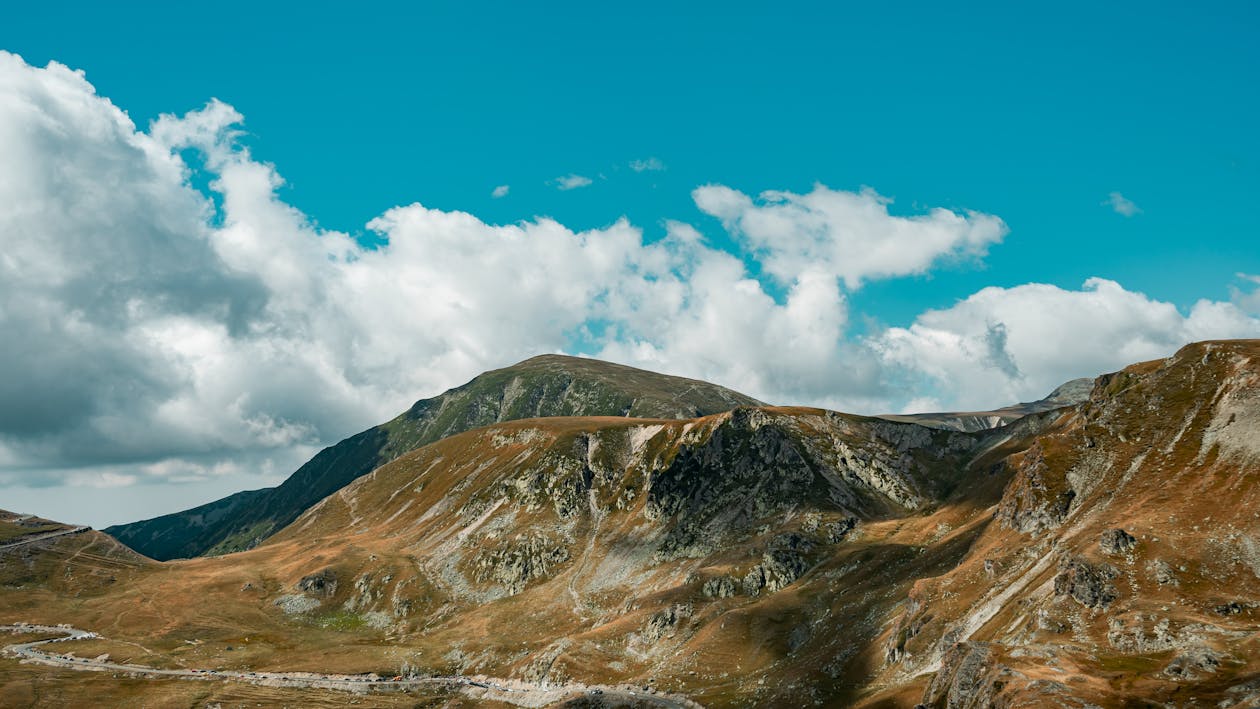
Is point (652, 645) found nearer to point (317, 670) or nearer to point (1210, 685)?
point (317, 670)

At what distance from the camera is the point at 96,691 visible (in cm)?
17100

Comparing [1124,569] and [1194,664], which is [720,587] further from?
[1194,664]

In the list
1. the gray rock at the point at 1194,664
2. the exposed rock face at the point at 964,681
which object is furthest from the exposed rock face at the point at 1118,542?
the exposed rock face at the point at 964,681

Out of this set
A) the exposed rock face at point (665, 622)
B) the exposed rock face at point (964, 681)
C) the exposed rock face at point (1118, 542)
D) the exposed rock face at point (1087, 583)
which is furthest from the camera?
the exposed rock face at point (665, 622)

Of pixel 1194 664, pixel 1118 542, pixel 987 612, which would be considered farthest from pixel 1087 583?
pixel 1194 664

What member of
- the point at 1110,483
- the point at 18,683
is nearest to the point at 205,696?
the point at 18,683

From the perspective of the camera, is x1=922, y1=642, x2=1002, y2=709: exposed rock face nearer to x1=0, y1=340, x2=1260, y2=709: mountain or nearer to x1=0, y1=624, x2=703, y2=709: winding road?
x1=0, y1=340, x2=1260, y2=709: mountain

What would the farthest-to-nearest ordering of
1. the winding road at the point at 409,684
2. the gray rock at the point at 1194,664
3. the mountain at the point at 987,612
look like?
the winding road at the point at 409,684 < the mountain at the point at 987,612 < the gray rock at the point at 1194,664

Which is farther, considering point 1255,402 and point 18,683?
point 18,683

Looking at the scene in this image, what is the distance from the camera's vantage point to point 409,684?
177 m

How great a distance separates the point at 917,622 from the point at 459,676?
112m

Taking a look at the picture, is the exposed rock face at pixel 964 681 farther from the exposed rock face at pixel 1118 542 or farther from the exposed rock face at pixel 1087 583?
the exposed rock face at pixel 1118 542

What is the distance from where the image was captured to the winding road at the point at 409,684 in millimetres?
139500

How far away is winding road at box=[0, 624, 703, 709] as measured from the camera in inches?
5492
